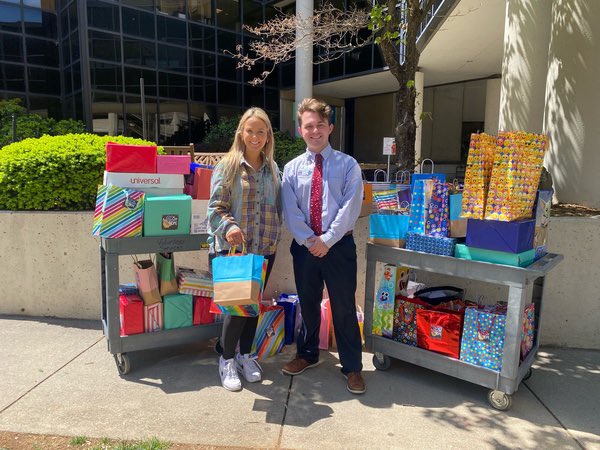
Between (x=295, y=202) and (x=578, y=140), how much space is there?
3.88 metres

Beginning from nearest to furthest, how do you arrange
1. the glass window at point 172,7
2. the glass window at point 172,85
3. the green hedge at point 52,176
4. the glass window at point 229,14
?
the green hedge at point 52,176 → the glass window at point 172,7 → the glass window at point 172,85 → the glass window at point 229,14

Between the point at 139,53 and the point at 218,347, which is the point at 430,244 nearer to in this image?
the point at 218,347

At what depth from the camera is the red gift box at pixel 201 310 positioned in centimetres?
368

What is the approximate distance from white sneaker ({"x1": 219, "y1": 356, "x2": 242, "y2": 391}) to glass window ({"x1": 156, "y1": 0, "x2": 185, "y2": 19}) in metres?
16.8

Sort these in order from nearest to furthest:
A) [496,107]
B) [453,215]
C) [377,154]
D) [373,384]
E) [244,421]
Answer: [244,421], [453,215], [373,384], [496,107], [377,154]

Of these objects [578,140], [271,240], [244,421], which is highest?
[578,140]

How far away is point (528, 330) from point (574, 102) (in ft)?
10.7

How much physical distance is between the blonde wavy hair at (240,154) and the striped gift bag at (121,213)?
64cm

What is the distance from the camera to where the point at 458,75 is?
667 inches

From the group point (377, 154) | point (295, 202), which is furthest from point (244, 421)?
point (377, 154)

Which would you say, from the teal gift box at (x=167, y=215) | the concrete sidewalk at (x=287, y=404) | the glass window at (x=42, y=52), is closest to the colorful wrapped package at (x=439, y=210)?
the concrete sidewalk at (x=287, y=404)

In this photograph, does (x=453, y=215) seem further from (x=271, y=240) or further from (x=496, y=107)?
(x=496, y=107)

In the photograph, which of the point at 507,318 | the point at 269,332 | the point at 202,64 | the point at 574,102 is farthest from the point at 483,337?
the point at 202,64

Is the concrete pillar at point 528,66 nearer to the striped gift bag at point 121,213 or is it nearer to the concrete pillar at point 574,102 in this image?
the concrete pillar at point 574,102
